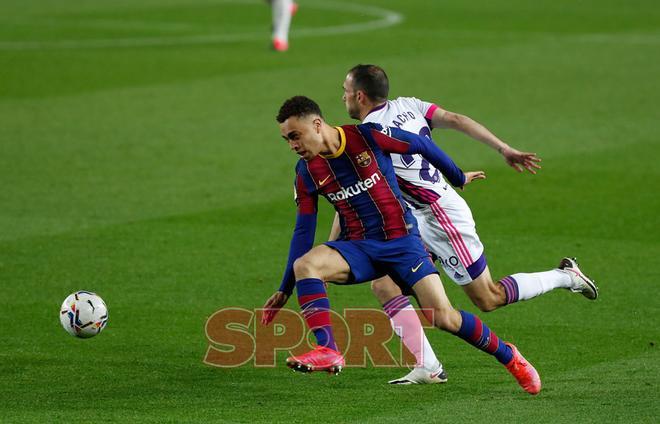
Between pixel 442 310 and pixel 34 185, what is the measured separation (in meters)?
8.18

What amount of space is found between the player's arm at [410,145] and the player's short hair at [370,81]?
1.89 ft

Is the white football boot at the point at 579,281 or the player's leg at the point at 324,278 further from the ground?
the white football boot at the point at 579,281

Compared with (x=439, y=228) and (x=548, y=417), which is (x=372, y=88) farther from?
(x=548, y=417)

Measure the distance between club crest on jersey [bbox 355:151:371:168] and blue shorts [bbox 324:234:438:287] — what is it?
1.45 feet

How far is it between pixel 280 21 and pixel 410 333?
18039 mm

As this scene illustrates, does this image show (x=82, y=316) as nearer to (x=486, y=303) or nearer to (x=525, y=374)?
(x=486, y=303)

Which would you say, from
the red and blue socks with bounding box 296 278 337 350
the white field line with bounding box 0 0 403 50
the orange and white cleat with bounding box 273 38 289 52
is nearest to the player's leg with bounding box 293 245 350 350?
the red and blue socks with bounding box 296 278 337 350

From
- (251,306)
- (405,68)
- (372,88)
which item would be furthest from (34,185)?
(405,68)

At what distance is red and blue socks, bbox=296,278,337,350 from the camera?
7531mm

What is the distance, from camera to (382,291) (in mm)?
8430

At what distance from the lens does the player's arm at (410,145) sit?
7.85 metres

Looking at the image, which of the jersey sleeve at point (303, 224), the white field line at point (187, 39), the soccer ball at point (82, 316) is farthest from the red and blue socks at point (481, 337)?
the white field line at point (187, 39)

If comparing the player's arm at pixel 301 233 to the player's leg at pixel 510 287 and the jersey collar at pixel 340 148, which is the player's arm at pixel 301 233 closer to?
the jersey collar at pixel 340 148

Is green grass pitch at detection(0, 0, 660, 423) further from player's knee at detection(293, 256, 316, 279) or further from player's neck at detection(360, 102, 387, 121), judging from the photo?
player's neck at detection(360, 102, 387, 121)
